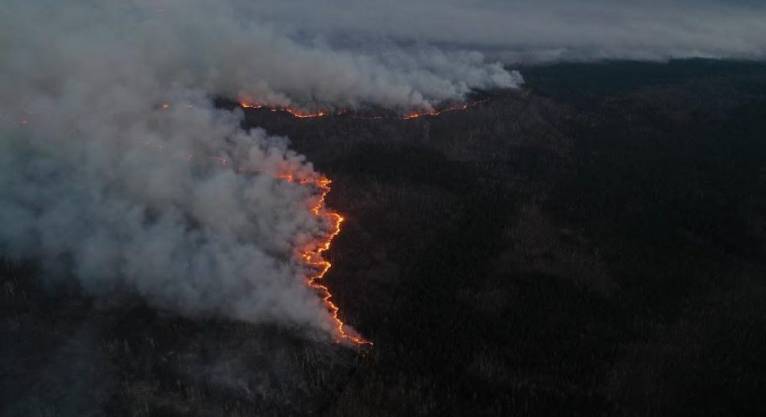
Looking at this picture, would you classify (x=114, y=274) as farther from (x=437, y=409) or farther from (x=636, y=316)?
(x=636, y=316)

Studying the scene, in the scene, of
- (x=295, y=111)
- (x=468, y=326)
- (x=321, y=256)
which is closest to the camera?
(x=468, y=326)

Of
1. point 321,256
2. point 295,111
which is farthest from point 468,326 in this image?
point 295,111

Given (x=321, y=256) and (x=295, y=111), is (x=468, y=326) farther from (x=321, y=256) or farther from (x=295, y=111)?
(x=295, y=111)

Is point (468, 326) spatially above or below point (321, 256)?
below

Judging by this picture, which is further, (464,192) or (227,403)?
(464,192)

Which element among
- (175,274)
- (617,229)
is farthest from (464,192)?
(175,274)

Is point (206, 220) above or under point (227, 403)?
above
